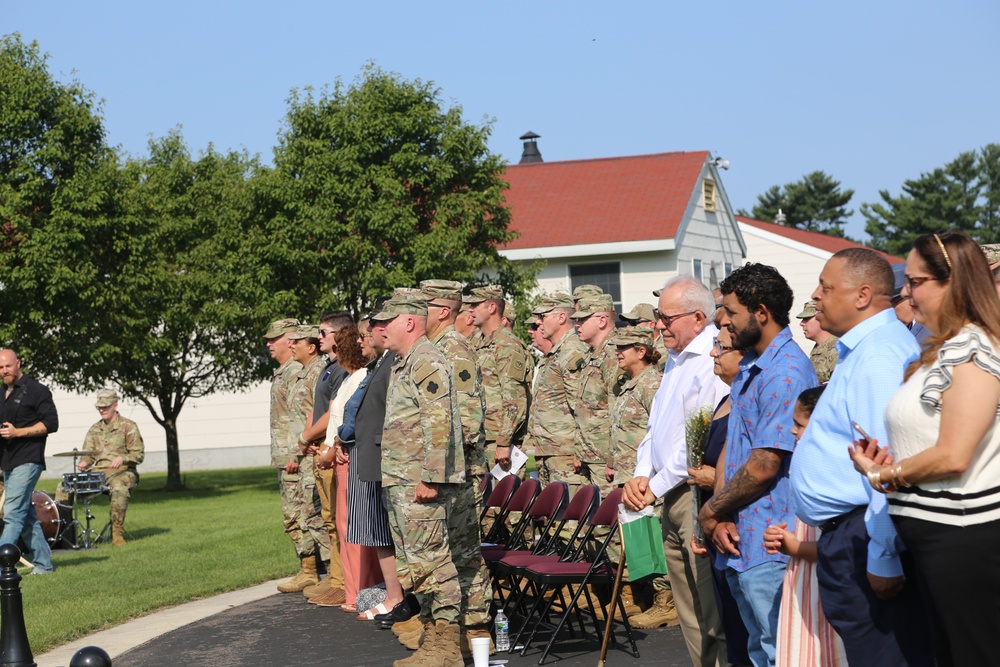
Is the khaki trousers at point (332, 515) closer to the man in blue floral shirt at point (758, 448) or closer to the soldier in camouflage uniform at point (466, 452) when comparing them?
the soldier in camouflage uniform at point (466, 452)

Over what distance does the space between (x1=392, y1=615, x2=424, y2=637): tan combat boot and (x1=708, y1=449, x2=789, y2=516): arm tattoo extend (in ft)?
13.7

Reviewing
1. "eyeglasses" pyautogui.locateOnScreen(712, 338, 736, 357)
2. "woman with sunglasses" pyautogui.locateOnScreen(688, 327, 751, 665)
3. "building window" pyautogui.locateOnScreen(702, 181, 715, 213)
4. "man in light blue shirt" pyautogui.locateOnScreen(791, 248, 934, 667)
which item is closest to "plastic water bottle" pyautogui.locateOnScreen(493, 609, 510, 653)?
"woman with sunglasses" pyautogui.locateOnScreen(688, 327, 751, 665)

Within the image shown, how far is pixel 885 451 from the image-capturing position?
4035mm

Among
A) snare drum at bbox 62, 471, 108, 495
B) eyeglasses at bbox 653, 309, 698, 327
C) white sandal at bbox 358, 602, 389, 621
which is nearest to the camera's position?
eyeglasses at bbox 653, 309, 698, 327

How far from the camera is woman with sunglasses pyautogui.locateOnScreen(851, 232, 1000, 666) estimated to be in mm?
3764

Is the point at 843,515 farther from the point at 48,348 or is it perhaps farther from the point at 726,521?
the point at 48,348

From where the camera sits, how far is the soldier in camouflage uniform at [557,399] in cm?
1088

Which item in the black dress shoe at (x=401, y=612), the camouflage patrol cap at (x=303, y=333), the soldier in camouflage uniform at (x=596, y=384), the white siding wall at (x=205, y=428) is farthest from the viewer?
the white siding wall at (x=205, y=428)

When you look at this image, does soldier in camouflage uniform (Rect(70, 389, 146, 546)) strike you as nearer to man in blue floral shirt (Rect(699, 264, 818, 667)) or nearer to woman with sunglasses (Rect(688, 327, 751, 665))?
woman with sunglasses (Rect(688, 327, 751, 665))

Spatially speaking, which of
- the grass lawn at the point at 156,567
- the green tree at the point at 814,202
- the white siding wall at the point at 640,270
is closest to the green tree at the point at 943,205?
the green tree at the point at 814,202

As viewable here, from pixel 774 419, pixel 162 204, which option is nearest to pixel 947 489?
pixel 774 419

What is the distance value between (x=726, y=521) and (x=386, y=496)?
3.37 metres

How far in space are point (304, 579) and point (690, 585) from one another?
6.57 metres

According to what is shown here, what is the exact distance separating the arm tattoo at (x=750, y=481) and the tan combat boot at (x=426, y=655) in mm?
3137
